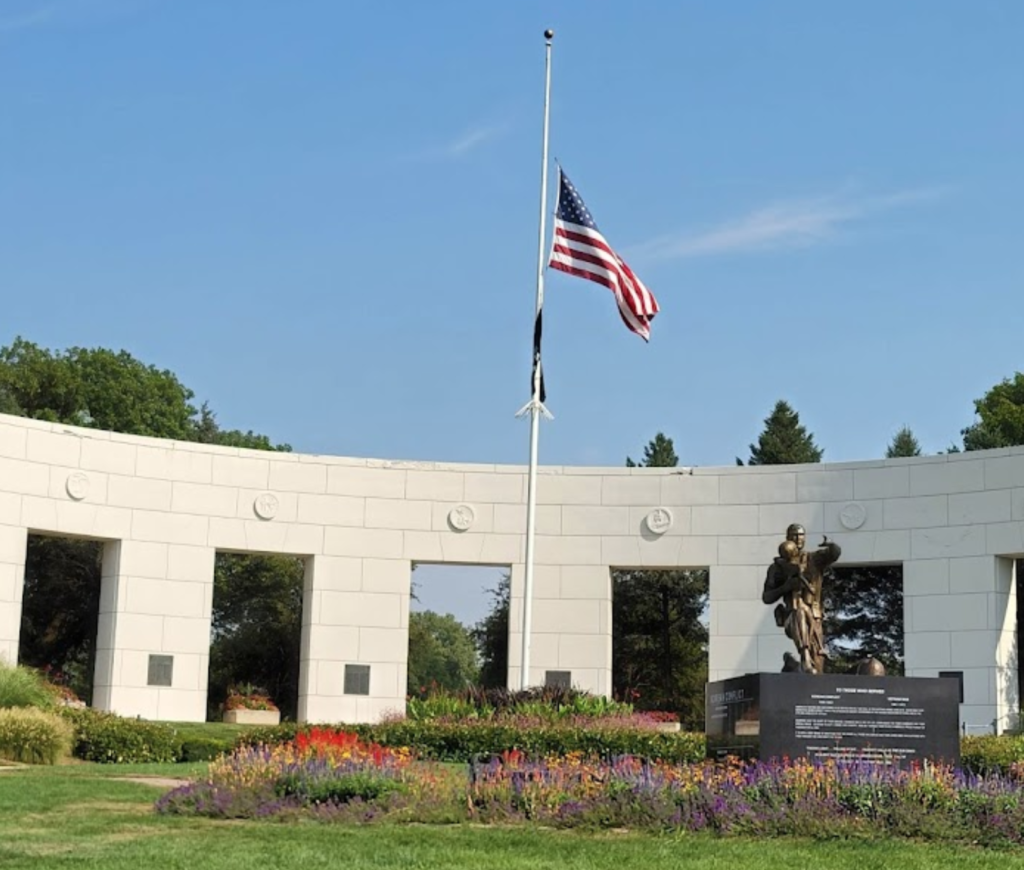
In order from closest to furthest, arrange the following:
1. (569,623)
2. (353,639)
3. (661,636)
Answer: (353,639) → (569,623) → (661,636)

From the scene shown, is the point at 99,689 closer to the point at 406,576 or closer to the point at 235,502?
the point at 235,502

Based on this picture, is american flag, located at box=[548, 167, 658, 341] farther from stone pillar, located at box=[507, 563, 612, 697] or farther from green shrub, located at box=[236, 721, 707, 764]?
green shrub, located at box=[236, 721, 707, 764]

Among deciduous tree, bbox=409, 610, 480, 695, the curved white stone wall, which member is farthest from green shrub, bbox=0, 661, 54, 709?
deciduous tree, bbox=409, 610, 480, 695

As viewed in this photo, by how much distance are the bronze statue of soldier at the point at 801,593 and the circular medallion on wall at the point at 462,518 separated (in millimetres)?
A: 12921

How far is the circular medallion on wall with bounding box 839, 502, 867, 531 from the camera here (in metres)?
29.9

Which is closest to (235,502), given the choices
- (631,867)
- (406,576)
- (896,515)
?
(406,576)

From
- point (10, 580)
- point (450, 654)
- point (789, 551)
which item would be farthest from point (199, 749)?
point (450, 654)

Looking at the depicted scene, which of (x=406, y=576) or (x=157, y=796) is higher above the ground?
(x=406, y=576)

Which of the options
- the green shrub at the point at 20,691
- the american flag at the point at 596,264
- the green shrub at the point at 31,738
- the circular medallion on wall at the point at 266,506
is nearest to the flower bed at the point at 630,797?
the green shrub at the point at 31,738

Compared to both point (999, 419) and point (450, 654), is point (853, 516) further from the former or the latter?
point (450, 654)

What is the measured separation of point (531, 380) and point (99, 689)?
995 cm

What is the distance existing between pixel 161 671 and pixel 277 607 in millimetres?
14568

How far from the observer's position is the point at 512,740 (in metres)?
22.0

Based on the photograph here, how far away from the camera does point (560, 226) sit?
27656mm
